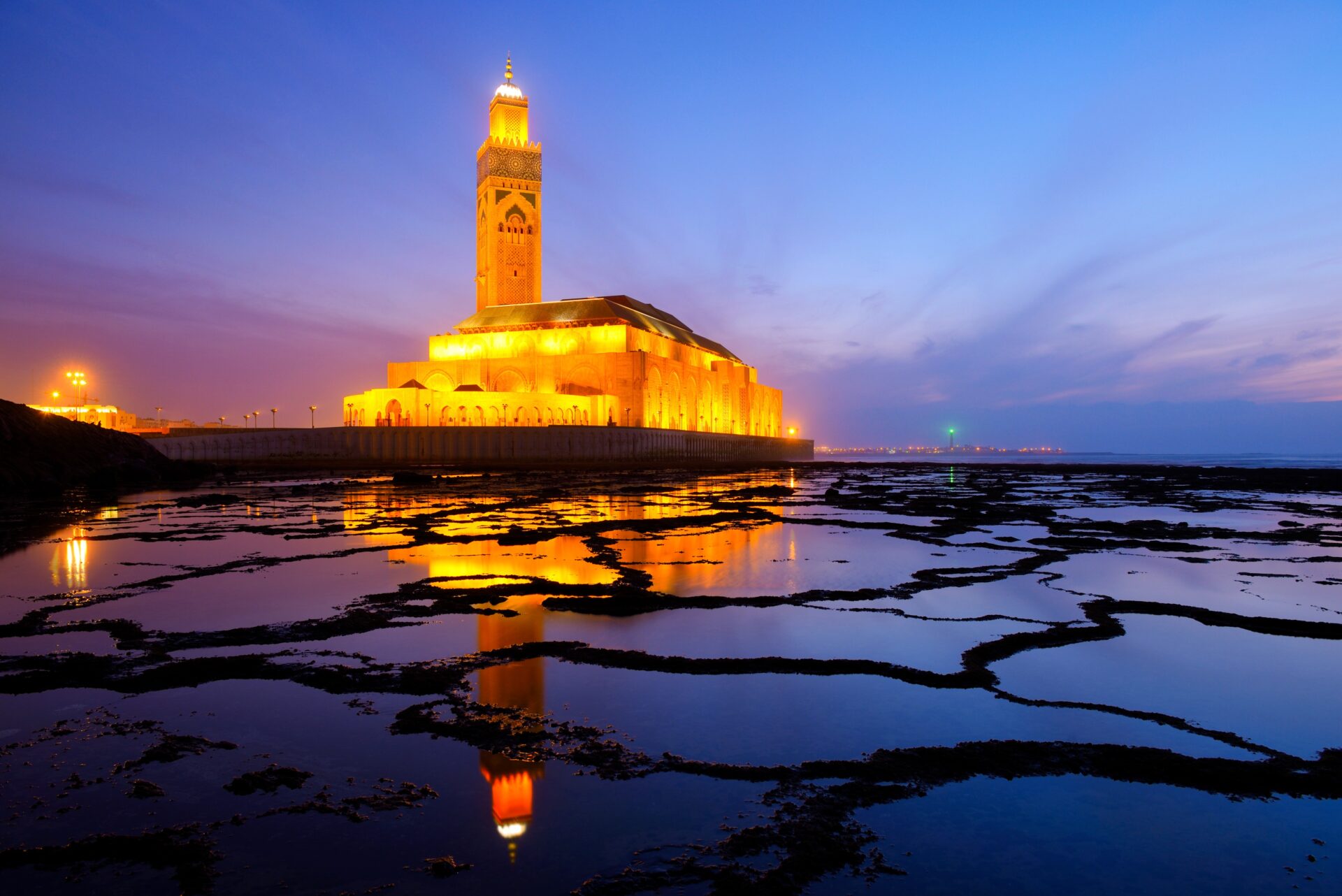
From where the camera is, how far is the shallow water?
66.2 inches

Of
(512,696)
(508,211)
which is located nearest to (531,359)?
(508,211)

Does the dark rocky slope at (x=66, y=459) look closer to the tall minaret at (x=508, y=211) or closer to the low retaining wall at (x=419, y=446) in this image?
the low retaining wall at (x=419, y=446)

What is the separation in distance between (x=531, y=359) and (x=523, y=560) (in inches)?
1911

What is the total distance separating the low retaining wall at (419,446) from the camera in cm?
3450

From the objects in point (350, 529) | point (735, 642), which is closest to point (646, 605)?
point (735, 642)

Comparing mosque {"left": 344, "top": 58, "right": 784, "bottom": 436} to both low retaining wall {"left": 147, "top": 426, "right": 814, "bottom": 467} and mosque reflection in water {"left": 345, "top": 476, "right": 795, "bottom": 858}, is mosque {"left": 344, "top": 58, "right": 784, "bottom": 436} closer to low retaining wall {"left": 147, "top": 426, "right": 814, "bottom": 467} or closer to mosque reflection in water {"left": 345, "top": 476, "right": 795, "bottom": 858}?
low retaining wall {"left": 147, "top": 426, "right": 814, "bottom": 467}

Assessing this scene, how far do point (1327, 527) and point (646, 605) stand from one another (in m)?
10.2

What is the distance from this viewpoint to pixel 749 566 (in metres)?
6.14

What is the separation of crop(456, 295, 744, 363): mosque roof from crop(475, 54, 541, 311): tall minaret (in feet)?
12.2

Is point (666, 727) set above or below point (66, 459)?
below

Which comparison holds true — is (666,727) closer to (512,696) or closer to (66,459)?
(512,696)

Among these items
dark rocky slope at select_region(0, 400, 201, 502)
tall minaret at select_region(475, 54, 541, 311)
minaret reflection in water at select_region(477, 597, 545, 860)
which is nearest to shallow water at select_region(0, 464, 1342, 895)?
minaret reflection in water at select_region(477, 597, 545, 860)

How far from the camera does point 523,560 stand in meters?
6.34

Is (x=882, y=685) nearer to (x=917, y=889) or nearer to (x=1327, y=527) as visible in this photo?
(x=917, y=889)
